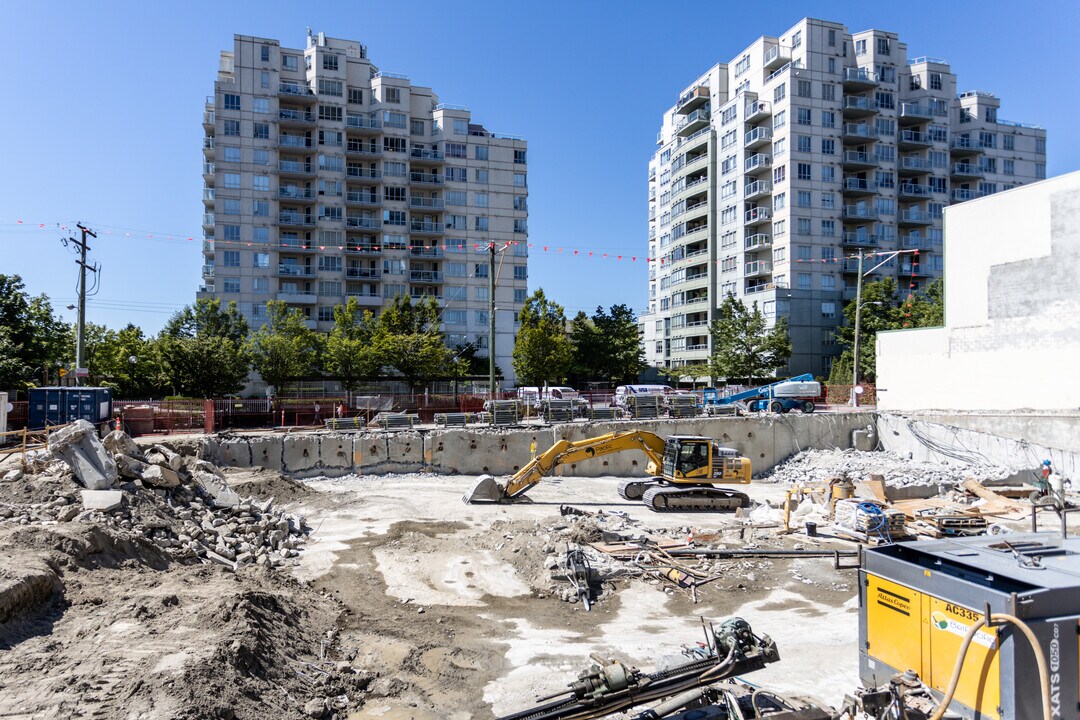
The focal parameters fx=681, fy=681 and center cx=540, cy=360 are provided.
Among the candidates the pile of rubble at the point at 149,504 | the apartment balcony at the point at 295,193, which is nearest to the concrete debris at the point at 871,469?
the pile of rubble at the point at 149,504

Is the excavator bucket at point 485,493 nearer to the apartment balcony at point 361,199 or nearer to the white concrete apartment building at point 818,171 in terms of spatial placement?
the white concrete apartment building at point 818,171

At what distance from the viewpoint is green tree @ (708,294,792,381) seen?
2244 inches

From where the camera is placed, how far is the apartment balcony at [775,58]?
6462 cm

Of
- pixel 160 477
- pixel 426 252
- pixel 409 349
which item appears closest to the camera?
pixel 160 477

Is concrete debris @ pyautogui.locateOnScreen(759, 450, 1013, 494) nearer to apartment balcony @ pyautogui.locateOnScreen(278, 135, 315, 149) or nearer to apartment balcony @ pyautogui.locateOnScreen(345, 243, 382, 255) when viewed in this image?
apartment balcony @ pyautogui.locateOnScreen(345, 243, 382, 255)

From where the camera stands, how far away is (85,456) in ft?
49.2

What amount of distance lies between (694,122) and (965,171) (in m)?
29.2

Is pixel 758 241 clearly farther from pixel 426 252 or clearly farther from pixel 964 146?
pixel 426 252

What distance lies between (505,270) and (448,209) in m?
8.12

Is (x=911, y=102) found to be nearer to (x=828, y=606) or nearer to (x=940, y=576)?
(x=828, y=606)

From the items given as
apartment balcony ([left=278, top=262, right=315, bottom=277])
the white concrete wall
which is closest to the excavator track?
the white concrete wall

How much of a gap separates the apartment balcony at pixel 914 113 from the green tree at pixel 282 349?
196 ft

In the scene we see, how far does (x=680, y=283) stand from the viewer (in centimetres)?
7612

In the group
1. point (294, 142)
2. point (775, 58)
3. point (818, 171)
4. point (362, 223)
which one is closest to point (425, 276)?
point (362, 223)
